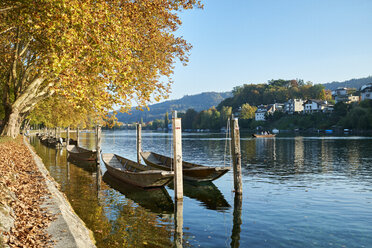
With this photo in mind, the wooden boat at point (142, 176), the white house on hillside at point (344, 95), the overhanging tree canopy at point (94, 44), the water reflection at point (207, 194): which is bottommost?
the water reflection at point (207, 194)

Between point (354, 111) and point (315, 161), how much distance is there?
89737 mm

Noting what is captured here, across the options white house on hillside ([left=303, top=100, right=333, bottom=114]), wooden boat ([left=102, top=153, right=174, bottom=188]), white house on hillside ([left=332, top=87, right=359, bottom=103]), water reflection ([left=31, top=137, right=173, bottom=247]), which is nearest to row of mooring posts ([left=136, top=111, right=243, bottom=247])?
water reflection ([left=31, top=137, right=173, bottom=247])

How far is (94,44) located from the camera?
12.7 meters

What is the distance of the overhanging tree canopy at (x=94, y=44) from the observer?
1129cm

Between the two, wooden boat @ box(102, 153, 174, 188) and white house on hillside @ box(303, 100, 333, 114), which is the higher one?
white house on hillside @ box(303, 100, 333, 114)

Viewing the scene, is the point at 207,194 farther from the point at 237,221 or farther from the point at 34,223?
the point at 34,223

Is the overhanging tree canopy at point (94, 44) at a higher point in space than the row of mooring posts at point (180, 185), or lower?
higher

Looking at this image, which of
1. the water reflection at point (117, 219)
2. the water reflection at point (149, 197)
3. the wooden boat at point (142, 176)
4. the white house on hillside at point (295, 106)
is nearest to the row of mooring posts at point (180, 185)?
the water reflection at point (117, 219)

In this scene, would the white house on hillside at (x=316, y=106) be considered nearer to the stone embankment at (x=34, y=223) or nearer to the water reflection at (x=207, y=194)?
the water reflection at (x=207, y=194)

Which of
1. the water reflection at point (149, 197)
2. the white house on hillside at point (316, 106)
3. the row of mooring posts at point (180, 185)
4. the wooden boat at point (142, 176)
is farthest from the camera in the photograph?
the white house on hillside at point (316, 106)

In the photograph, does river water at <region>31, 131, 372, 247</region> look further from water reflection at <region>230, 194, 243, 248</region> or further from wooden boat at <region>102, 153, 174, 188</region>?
wooden boat at <region>102, 153, 174, 188</region>

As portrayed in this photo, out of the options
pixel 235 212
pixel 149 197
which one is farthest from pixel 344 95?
pixel 149 197

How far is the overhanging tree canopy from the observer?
11.3m

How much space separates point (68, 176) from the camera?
2491 centimetres
